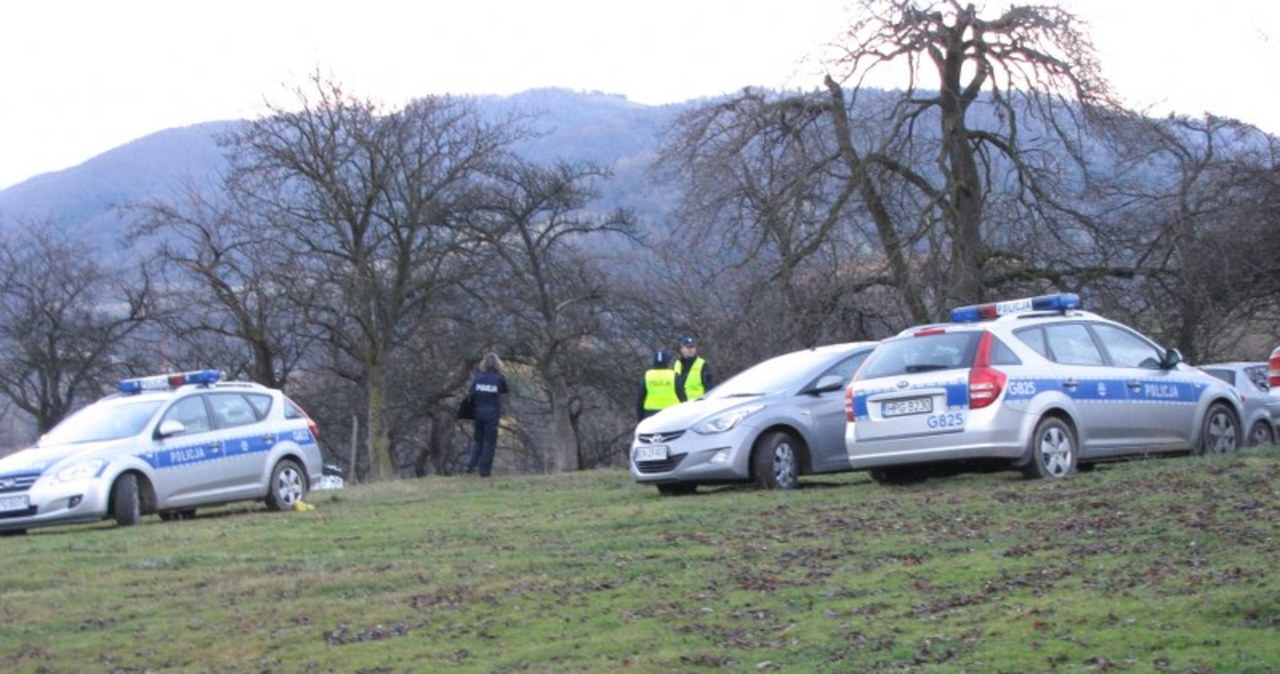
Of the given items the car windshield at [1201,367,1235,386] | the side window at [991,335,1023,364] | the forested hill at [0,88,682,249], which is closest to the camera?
the side window at [991,335,1023,364]

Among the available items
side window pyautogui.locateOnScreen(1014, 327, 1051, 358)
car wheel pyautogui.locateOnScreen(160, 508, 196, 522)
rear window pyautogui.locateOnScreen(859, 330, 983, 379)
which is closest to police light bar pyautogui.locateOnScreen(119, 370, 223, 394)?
car wheel pyautogui.locateOnScreen(160, 508, 196, 522)

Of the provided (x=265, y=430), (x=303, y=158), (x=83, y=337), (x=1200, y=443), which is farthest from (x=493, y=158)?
(x=1200, y=443)

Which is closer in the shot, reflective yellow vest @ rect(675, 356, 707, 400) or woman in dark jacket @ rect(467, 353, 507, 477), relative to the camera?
reflective yellow vest @ rect(675, 356, 707, 400)

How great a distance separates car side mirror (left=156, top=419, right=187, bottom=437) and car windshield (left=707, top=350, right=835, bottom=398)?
5.61 metres

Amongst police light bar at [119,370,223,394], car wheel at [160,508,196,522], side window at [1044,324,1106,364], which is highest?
police light bar at [119,370,223,394]

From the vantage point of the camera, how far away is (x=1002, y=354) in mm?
15281

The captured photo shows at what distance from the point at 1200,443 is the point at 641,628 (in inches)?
372

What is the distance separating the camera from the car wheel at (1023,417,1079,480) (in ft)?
49.4

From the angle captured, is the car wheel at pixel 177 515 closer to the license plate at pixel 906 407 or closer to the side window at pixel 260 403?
the side window at pixel 260 403

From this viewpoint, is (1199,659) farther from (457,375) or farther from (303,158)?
(457,375)

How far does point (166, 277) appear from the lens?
42625 mm

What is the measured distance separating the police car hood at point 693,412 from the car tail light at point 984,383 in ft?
8.34

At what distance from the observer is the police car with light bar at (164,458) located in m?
17.0

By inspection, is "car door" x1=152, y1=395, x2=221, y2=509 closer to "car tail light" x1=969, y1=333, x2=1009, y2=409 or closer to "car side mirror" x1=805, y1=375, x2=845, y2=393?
"car side mirror" x1=805, y1=375, x2=845, y2=393
